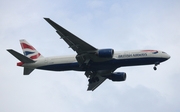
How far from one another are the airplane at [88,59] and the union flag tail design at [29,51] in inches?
39.9

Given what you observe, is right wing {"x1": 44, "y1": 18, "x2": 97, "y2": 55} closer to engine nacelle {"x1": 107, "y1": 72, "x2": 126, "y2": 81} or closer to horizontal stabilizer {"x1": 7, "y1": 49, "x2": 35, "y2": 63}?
horizontal stabilizer {"x1": 7, "y1": 49, "x2": 35, "y2": 63}

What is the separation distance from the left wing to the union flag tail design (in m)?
9.29

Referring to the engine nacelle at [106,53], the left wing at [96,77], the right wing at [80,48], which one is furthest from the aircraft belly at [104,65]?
the left wing at [96,77]

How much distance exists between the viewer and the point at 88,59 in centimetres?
6234

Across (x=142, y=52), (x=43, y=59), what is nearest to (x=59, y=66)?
(x=43, y=59)

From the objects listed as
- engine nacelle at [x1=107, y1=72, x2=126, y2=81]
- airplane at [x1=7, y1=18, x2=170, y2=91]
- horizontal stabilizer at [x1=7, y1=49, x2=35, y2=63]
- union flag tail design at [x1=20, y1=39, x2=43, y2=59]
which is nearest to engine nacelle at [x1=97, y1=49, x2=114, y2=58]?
airplane at [x1=7, y1=18, x2=170, y2=91]

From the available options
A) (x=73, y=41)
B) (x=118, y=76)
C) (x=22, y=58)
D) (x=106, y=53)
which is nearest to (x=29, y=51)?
(x=22, y=58)

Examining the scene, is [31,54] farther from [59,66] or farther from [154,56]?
[154,56]

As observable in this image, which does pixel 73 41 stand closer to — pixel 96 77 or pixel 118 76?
pixel 96 77

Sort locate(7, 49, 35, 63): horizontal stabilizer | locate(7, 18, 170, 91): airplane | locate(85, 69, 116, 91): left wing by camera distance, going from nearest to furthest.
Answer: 1. locate(7, 18, 170, 91): airplane
2. locate(7, 49, 35, 63): horizontal stabilizer
3. locate(85, 69, 116, 91): left wing

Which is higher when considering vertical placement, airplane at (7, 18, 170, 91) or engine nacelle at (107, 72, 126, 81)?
airplane at (7, 18, 170, 91)

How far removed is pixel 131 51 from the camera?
203 ft

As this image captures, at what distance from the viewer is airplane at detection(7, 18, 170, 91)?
6000cm

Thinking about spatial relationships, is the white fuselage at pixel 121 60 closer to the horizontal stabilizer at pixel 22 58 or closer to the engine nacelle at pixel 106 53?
the engine nacelle at pixel 106 53
